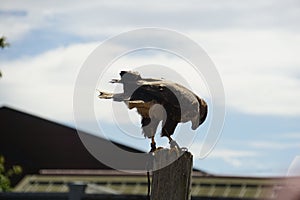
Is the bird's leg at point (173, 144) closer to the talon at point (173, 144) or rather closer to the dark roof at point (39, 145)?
the talon at point (173, 144)

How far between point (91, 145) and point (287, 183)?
194 cm

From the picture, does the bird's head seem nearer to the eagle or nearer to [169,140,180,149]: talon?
the eagle

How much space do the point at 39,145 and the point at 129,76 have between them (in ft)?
79.5

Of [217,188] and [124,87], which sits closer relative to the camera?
[124,87]

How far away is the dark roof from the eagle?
23353 mm

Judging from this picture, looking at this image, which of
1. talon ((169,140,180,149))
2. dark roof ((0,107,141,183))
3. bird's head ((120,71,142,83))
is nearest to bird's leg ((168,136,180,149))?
talon ((169,140,180,149))

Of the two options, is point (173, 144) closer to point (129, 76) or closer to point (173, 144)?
point (173, 144)

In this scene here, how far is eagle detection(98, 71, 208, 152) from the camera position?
399cm

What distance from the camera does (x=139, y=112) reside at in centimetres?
404

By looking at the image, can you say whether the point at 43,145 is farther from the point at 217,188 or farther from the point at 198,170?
the point at 217,188

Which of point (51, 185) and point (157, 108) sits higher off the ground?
point (157, 108)

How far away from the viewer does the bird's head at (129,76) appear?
401 centimetres

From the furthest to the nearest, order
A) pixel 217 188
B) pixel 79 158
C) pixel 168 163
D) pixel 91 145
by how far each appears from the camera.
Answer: pixel 79 158 < pixel 217 188 < pixel 168 163 < pixel 91 145

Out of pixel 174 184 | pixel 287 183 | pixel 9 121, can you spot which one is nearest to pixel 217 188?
pixel 9 121
